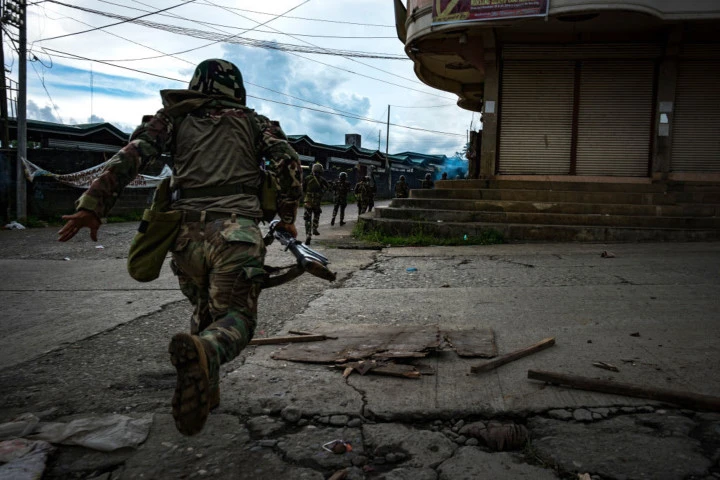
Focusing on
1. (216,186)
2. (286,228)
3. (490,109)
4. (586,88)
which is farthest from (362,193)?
(216,186)

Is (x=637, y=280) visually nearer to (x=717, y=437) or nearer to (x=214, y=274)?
(x=717, y=437)

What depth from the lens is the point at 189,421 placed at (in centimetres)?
191

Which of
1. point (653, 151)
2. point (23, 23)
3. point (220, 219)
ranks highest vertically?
point (23, 23)

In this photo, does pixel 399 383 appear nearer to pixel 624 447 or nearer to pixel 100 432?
pixel 624 447

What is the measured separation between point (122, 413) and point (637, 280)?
510cm

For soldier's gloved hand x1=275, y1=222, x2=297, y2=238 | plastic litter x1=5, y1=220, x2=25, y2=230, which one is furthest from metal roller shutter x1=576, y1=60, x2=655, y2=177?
plastic litter x1=5, y1=220, x2=25, y2=230

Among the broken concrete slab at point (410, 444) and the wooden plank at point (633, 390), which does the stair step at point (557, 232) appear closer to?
the wooden plank at point (633, 390)

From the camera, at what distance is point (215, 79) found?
8.89 ft

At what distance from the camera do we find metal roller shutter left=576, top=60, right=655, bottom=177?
11.1 m

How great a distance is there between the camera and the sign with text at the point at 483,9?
9797mm

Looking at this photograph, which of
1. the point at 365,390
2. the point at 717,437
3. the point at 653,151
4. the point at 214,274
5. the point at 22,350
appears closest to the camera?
the point at 717,437

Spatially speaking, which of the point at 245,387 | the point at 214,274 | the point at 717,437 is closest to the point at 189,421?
the point at 214,274

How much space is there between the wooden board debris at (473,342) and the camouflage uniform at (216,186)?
4.55 ft

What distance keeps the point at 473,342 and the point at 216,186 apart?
6.39ft
